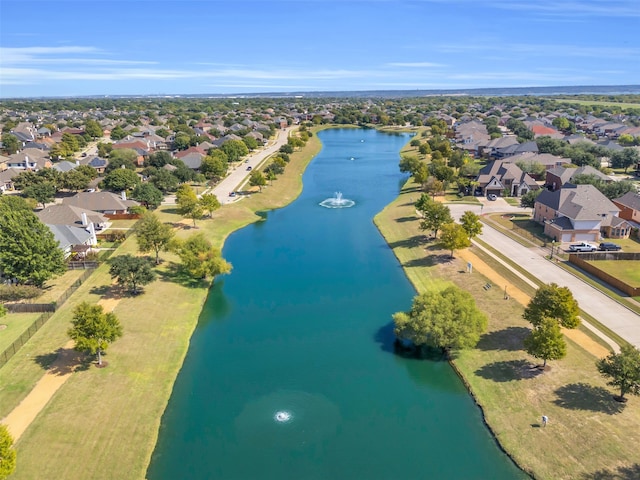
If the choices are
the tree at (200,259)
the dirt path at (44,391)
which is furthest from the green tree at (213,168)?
the dirt path at (44,391)

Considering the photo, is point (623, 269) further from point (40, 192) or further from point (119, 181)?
point (40, 192)

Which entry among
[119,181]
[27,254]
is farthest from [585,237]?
[119,181]

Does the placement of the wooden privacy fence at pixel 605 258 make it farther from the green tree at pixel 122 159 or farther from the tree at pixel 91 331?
the green tree at pixel 122 159

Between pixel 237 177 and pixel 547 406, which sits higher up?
pixel 547 406

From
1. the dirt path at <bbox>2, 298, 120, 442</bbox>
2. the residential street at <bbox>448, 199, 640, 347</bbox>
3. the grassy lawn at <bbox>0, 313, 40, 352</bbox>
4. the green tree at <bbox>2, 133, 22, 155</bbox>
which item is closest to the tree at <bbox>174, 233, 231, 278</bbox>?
the grassy lawn at <bbox>0, 313, 40, 352</bbox>

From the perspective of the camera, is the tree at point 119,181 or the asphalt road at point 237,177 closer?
the tree at point 119,181

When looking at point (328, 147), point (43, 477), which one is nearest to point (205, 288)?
point (43, 477)
